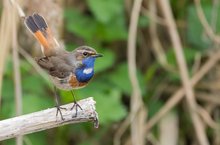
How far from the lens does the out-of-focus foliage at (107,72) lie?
14.0 feet

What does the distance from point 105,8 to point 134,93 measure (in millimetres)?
569

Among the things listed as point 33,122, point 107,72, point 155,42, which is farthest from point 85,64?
point 155,42

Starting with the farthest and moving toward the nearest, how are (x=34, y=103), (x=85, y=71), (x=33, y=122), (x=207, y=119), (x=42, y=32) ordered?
1. (x=207, y=119)
2. (x=34, y=103)
3. (x=42, y=32)
4. (x=85, y=71)
5. (x=33, y=122)

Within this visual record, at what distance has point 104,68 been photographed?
4332 millimetres

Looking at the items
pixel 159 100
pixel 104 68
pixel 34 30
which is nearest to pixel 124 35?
pixel 104 68

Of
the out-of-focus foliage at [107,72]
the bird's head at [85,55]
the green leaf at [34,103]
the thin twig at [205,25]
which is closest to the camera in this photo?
the bird's head at [85,55]

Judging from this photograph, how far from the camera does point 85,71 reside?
9.60 feet

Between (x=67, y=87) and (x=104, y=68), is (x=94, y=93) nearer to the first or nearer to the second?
(x=104, y=68)

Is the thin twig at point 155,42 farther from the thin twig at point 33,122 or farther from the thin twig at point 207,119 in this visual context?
the thin twig at point 33,122

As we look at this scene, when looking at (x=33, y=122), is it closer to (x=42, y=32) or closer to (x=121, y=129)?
(x=42, y=32)

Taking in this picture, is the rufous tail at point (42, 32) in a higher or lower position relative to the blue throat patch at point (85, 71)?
higher

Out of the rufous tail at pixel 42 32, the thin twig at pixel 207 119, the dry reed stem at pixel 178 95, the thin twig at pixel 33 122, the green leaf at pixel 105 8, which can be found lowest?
the thin twig at pixel 33 122

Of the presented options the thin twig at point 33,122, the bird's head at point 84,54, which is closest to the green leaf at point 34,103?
the bird's head at point 84,54

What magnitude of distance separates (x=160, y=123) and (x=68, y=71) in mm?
1845
